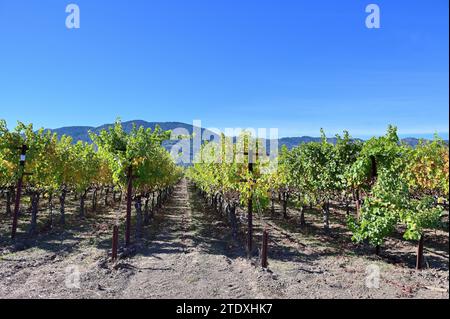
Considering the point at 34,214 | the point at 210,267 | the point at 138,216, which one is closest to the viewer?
the point at 210,267

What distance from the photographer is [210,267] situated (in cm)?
1243

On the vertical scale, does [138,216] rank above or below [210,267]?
above

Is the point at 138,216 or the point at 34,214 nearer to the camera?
the point at 138,216

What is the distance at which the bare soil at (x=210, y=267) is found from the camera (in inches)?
391

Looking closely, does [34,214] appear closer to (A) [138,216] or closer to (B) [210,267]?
(A) [138,216]

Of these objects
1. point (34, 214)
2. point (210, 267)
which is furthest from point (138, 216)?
point (210, 267)

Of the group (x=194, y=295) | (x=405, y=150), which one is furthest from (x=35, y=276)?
(x=405, y=150)

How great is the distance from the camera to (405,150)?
1569 cm

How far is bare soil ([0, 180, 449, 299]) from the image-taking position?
391 inches

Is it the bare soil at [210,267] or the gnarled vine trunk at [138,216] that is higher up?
the gnarled vine trunk at [138,216]

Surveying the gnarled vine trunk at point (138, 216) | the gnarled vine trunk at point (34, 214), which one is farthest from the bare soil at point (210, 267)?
the gnarled vine trunk at point (138, 216)

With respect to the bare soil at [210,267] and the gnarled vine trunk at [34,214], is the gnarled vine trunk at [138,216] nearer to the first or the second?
the bare soil at [210,267]
